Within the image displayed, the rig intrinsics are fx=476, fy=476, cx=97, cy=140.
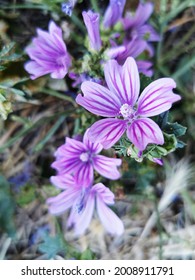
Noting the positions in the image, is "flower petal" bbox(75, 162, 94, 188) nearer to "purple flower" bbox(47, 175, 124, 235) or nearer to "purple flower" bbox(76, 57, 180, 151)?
"purple flower" bbox(47, 175, 124, 235)

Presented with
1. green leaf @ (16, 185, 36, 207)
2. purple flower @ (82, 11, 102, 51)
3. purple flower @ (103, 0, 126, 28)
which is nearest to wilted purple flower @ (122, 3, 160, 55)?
purple flower @ (103, 0, 126, 28)

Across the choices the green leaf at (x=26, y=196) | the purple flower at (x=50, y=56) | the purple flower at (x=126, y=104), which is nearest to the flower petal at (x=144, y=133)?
the purple flower at (x=126, y=104)

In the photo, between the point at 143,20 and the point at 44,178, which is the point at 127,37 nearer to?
the point at 143,20

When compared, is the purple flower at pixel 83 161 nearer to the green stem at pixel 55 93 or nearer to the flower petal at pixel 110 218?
the flower petal at pixel 110 218

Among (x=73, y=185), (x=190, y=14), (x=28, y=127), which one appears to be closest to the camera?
(x=73, y=185)
